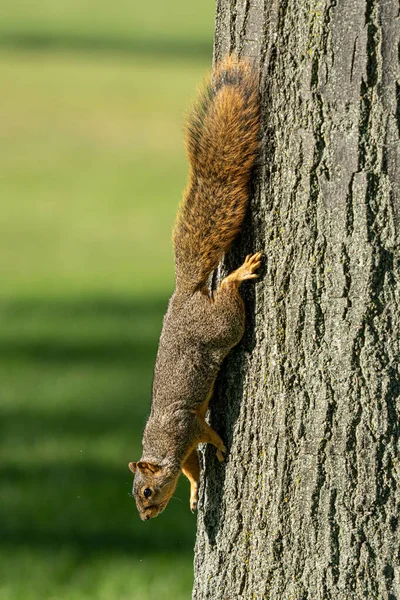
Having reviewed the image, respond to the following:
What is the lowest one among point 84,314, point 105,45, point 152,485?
point 152,485

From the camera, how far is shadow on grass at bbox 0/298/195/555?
17.7ft

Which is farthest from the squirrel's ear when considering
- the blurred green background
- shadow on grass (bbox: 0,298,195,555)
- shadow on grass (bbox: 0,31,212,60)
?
shadow on grass (bbox: 0,31,212,60)

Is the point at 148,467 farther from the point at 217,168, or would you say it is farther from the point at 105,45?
the point at 105,45

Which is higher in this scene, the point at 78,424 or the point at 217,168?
the point at 217,168

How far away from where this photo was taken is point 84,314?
33.9 feet

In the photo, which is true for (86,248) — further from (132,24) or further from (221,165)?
(132,24)

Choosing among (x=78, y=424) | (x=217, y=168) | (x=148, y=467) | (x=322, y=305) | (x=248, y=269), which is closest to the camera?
(x=322, y=305)

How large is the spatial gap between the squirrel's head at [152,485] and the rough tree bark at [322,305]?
453mm

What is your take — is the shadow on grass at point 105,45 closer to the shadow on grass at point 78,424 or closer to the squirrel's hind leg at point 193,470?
the shadow on grass at point 78,424

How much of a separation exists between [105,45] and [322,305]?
3222 cm

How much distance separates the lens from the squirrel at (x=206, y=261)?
296 centimetres

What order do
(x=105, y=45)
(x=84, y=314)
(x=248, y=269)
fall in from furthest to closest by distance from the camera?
(x=105, y=45)
(x=84, y=314)
(x=248, y=269)

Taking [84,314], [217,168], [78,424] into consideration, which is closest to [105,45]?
[84,314]

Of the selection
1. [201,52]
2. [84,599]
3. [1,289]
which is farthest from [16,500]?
[201,52]
